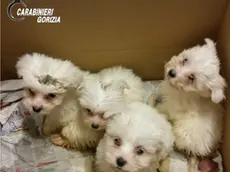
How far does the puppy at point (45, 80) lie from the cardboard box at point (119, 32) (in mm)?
220

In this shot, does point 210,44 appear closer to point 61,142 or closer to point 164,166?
point 164,166

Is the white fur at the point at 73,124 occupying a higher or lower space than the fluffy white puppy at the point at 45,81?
lower

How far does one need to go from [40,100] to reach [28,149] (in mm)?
363

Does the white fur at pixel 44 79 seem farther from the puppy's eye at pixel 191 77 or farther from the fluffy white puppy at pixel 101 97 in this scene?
the puppy's eye at pixel 191 77

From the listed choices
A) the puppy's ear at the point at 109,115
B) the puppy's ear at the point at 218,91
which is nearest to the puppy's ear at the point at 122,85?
the puppy's ear at the point at 109,115

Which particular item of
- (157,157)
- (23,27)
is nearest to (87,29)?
(23,27)

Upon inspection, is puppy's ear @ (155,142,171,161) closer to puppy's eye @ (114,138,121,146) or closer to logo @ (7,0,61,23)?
puppy's eye @ (114,138,121,146)

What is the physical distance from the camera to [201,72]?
5.92 ft

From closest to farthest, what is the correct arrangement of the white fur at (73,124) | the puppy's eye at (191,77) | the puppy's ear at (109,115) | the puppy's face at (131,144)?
the puppy's face at (131,144)
the puppy's ear at (109,115)
the puppy's eye at (191,77)
the white fur at (73,124)

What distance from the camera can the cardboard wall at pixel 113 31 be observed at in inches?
74.5

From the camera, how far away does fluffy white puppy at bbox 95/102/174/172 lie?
1602mm

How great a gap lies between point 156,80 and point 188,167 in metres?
0.55

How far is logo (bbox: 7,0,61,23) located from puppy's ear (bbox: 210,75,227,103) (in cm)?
79

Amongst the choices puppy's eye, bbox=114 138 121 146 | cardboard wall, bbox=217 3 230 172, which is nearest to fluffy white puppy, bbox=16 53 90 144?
puppy's eye, bbox=114 138 121 146
